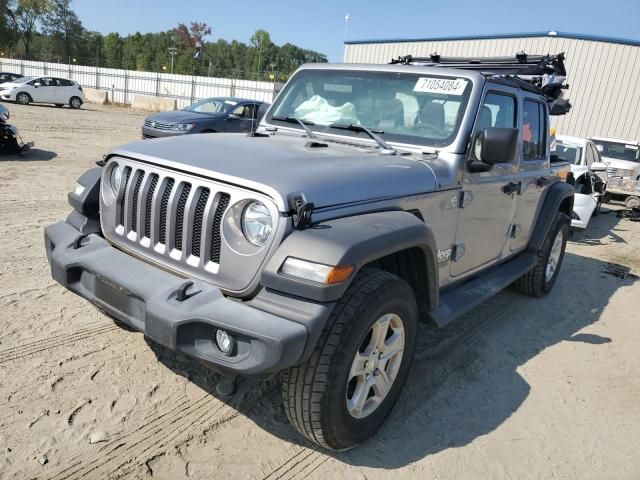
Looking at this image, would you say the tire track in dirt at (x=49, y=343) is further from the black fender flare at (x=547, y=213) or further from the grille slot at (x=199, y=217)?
the black fender flare at (x=547, y=213)

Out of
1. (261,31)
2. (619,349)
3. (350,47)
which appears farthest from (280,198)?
(261,31)

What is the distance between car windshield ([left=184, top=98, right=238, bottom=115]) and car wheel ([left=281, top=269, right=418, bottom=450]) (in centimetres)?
1274

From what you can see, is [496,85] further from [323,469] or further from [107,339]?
[107,339]

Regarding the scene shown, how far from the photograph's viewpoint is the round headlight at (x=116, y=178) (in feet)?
10.1

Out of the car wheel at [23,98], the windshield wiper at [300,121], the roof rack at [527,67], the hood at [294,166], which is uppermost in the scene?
the roof rack at [527,67]

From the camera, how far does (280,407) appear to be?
10.4 ft

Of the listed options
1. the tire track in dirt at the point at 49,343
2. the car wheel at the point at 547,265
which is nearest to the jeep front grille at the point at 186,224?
the tire track in dirt at the point at 49,343

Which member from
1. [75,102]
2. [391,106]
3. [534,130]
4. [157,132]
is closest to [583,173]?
[534,130]

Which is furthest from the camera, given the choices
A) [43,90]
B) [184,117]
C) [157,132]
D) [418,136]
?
[43,90]

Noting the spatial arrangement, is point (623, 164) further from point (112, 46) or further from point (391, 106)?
point (112, 46)

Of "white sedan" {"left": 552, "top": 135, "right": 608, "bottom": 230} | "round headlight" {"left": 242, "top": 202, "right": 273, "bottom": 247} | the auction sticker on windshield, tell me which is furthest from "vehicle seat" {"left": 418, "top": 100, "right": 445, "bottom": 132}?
"white sedan" {"left": 552, "top": 135, "right": 608, "bottom": 230}

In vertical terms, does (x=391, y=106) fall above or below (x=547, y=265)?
above

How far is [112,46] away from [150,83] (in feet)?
190

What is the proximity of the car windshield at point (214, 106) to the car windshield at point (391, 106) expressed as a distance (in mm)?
11166
